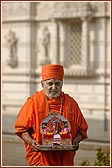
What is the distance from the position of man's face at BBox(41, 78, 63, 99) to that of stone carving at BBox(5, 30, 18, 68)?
13.6 m

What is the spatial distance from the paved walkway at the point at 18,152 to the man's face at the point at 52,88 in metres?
4.59

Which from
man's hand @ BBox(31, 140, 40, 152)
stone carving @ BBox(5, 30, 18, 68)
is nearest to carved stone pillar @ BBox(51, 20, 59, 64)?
stone carving @ BBox(5, 30, 18, 68)

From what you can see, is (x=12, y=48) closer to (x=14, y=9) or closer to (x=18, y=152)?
(x=14, y=9)

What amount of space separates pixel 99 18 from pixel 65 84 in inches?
99.6

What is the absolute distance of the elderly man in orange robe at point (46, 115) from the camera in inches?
202

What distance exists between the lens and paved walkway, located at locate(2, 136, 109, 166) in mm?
10190

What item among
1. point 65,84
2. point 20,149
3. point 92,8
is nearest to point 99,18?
point 92,8

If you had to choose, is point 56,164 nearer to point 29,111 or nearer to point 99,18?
point 29,111

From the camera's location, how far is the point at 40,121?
5109 mm

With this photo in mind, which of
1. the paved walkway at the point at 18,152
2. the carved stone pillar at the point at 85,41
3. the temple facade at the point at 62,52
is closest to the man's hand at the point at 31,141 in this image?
the paved walkway at the point at 18,152

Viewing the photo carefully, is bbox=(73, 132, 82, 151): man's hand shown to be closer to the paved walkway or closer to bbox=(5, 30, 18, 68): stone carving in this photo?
the paved walkway

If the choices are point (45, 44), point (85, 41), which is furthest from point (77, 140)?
point (45, 44)

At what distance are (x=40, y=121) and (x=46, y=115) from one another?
0.09 meters

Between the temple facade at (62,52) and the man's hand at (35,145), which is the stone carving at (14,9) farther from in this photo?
the man's hand at (35,145)
